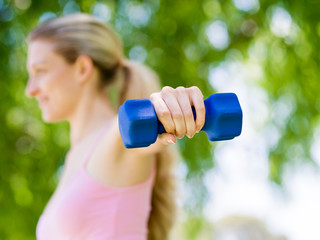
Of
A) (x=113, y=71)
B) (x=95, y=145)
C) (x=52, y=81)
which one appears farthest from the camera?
(x=113, y=71)

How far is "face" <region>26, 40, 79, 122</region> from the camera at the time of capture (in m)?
1.34

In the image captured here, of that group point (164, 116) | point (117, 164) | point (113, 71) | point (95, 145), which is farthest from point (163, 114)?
point (113, 71)

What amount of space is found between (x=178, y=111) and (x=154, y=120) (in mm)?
37

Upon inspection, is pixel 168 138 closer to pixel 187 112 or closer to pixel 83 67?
pixel 187 112

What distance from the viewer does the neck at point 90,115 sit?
134 centimetres

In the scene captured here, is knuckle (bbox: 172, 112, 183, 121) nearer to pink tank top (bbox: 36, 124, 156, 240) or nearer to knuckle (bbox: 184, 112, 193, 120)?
knuckle (bbox: 184, 112, 193, 120)

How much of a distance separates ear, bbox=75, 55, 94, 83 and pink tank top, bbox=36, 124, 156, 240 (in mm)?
366

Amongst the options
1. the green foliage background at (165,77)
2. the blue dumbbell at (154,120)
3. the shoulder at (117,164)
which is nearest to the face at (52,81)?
the shoulder at (117,164)

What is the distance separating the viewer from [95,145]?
1.17 m

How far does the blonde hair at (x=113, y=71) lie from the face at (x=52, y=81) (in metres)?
0.03

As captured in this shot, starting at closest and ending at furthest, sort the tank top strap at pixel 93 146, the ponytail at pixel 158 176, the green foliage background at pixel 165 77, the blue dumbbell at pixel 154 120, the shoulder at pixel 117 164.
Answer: the blue dumbbell at pixel 154 120 → the shoulder at pixel 117 164 → the tank top strap at pixel 93 146 → the ponytail at pixel 158 176 → the green foliage background at pixel 165 77

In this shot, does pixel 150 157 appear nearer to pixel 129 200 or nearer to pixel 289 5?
pixel 129 200

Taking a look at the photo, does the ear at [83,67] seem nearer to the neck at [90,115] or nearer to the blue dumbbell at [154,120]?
the neck at [90,115]


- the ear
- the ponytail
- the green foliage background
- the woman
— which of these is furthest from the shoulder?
the green foliage background
